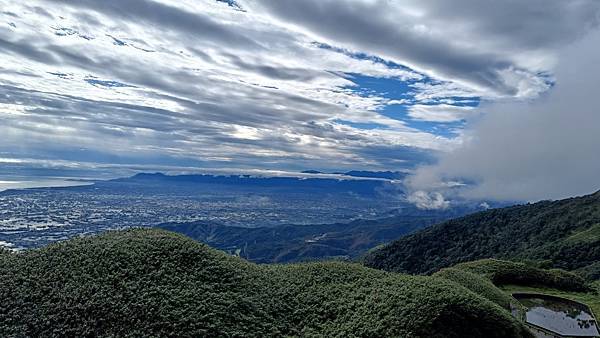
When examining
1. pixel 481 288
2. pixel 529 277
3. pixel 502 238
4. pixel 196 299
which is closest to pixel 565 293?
pixel 529 277

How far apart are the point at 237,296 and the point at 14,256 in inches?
470

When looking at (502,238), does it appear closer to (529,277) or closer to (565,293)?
(529,277)

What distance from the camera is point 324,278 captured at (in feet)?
78.9

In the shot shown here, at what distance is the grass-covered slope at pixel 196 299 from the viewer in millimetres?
16922

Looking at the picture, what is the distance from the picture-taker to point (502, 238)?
5202 inches

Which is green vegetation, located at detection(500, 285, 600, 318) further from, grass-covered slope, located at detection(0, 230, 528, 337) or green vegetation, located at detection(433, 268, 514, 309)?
grass-covered slope, located at detection(0, 230, 528, 337)

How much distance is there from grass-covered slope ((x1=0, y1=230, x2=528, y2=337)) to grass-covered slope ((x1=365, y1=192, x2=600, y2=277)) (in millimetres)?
82373

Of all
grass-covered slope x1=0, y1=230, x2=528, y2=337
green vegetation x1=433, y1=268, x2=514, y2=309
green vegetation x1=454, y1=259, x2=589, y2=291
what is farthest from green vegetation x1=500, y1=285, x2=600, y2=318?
grass-covered slope x1=0, y1=230, x2=528, y2=337

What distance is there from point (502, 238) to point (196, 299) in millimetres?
132808

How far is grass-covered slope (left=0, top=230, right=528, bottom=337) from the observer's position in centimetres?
1692

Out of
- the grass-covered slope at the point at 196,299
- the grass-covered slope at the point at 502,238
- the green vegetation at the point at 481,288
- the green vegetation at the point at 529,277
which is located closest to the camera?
the grass-covered slope at the point at 196,299

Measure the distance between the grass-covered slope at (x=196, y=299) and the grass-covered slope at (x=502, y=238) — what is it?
8237 centimetres

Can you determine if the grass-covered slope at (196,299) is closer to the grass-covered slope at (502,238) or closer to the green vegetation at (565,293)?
the green vegetation at (565,293)

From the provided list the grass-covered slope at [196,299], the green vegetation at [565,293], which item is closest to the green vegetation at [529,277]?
the green vegetation at [565,293]
